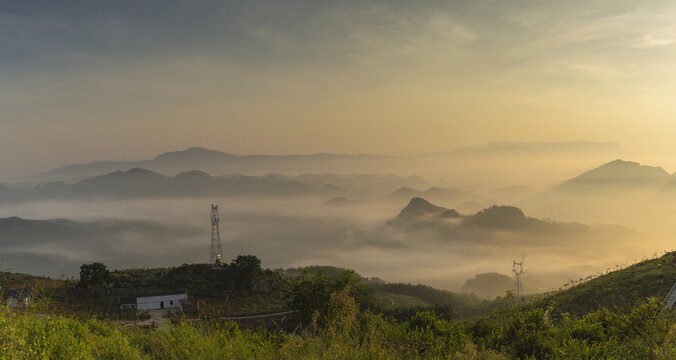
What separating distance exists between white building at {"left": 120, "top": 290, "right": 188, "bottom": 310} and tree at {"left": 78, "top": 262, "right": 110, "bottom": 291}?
4643 millimetres

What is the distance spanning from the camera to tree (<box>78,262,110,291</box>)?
182 feet

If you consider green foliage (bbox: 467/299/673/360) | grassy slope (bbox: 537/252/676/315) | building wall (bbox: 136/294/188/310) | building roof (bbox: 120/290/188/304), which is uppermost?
green foliage (bbox: 467/299/673/360)

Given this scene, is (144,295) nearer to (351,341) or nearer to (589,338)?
(351,341)

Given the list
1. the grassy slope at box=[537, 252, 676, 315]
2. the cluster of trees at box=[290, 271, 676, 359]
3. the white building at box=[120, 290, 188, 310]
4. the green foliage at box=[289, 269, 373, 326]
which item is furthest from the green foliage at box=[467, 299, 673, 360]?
the white building at box=[120, 290, 188, 310]

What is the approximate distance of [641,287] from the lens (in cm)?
2773

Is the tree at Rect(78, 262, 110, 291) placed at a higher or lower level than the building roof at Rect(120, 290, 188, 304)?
higher

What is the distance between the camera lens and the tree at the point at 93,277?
5550 cm

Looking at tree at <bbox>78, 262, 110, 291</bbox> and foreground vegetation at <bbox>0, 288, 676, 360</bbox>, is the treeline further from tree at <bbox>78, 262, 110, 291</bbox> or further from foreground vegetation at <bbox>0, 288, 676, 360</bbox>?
tree at <bbox>78, 262, 110, 291</bbox>

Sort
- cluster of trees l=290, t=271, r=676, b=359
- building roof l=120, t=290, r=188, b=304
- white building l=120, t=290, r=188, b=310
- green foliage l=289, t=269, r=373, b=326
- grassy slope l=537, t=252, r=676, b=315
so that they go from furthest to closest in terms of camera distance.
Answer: building roof l=120, t=290, r=188, b=304 → white building l=120, t=290, r=188, b=310 → green foliage l=289, t=269, r=373, b=326 → grassy slope l=537, t=252, r=676, b=315 → cluster of trees l=290, t=271, r=676, b=359

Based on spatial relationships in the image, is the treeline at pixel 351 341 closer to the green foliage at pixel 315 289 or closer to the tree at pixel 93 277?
the green foliage at pixel 315 289

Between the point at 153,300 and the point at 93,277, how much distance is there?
9.19 meters

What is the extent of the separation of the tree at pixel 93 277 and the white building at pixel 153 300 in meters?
4.64

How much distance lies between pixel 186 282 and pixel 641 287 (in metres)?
54.1

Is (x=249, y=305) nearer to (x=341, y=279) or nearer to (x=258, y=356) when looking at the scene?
(x=341, y=279)
